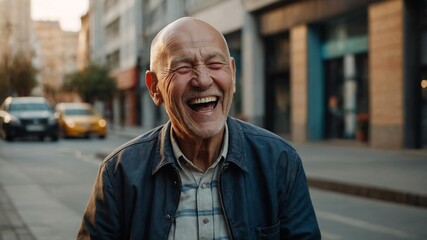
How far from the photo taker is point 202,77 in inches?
86.4

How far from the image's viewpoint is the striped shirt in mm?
2195

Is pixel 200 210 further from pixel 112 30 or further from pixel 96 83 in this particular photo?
pixel 112 30

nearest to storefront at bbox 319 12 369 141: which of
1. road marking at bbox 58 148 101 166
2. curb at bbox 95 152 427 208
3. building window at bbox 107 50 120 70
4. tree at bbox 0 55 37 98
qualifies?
road marking at bbox 58 148 101 166

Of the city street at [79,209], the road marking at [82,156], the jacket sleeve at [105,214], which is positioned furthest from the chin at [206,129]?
the road marking at [82,156]

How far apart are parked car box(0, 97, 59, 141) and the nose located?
25.2 m

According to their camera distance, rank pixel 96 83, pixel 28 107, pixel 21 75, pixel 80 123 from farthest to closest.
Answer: pixel 21 75, pixel 96 83, pixel 80 123, pixel 28 107

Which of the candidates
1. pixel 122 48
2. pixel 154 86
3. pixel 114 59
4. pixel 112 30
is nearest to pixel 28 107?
pixel 154 86

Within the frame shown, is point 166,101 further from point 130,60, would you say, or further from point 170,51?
point 130,60

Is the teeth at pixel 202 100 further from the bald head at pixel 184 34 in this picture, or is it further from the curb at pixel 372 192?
the curb at pixel 372 192

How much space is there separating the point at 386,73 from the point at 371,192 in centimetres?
891

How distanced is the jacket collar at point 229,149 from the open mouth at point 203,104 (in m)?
0.13

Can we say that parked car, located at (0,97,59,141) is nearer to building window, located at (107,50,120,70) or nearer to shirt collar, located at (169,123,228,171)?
shirt collar, located at (169,123,228,171)

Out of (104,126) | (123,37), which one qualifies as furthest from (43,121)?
(123,37)

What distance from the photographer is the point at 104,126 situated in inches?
1196
